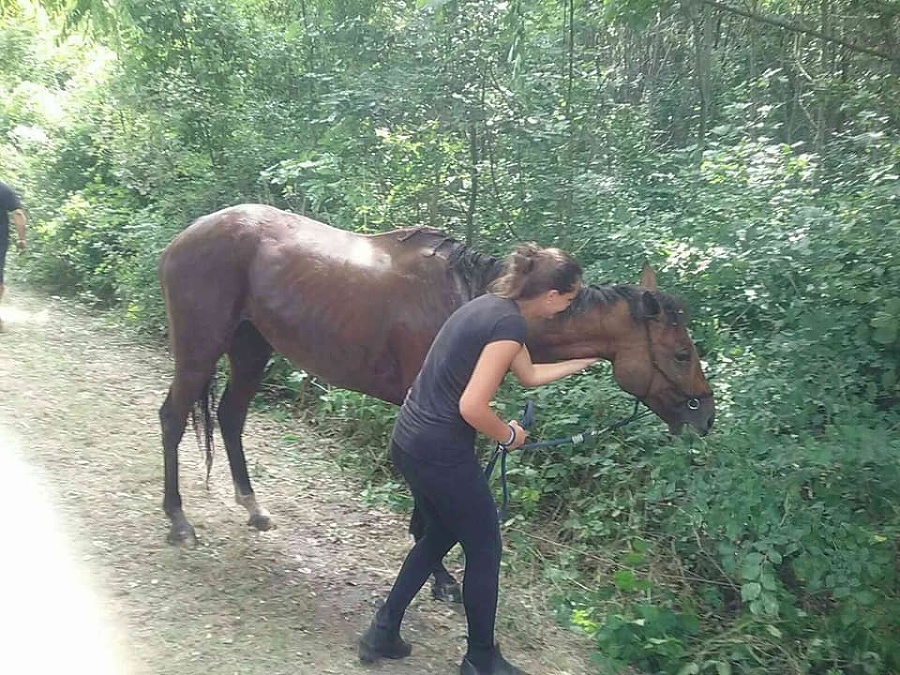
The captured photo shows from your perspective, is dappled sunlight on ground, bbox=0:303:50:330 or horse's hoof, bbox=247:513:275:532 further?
dappled sunlight on ground, bbox=0:303:50:330

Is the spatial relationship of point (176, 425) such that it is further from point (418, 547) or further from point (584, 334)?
point (584, 334)

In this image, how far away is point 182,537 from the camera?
4441mm

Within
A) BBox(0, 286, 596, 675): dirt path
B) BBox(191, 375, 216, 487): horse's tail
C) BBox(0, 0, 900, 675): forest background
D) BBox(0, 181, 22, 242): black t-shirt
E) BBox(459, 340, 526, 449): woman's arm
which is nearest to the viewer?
BBox(459, 340, 526, 449): woman's arm

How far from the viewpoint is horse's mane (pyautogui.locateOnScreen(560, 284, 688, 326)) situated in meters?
3.72

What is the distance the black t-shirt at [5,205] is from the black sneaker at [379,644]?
7.11 metres

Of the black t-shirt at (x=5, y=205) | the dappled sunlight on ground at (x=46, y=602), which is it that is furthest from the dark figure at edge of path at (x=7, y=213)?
the dappled sunlight on ground at (x=46, y=602)

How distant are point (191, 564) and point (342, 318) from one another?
4.96 feet

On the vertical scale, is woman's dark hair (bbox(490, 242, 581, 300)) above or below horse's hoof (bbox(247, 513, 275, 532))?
above

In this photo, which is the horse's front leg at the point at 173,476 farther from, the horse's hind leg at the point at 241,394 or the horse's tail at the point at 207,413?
the horse's hind leg at the point at 241,394

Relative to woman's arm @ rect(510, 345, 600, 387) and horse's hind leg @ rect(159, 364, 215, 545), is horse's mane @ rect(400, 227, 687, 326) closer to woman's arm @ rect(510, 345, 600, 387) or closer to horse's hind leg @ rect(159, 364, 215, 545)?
woman's arm @ rect(510, 345, 600, 387)

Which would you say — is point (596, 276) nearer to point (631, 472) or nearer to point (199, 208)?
point (631, 472)

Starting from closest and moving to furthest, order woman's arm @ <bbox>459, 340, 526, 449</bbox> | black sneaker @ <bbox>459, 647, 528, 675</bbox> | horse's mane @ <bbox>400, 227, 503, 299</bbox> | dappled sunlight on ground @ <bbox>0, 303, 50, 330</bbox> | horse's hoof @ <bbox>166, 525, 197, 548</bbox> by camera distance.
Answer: woman's arm @ <bbox>459, 340, 526, 449</bbox>
black sneaker @ <bbox>459, 647, 528, 675</bbox>
horse's mane @ <bbox>400, 227, 503, 299</bbox>
horse's hoof @ <bbox>166, 525, 197, 548</bbox>
dappled sunlight on ground @ <bbox>0, 303, 50, 330</bbox>

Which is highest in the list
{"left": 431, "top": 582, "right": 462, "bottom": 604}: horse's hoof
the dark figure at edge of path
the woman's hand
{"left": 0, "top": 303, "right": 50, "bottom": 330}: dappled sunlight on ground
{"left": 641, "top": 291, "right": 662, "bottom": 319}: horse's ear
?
the dark figure at edge of path

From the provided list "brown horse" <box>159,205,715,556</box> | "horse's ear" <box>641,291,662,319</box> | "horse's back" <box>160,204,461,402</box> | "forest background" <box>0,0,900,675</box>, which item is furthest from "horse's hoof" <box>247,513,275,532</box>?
"horse's ear" <box>641,291,662,319</box>
